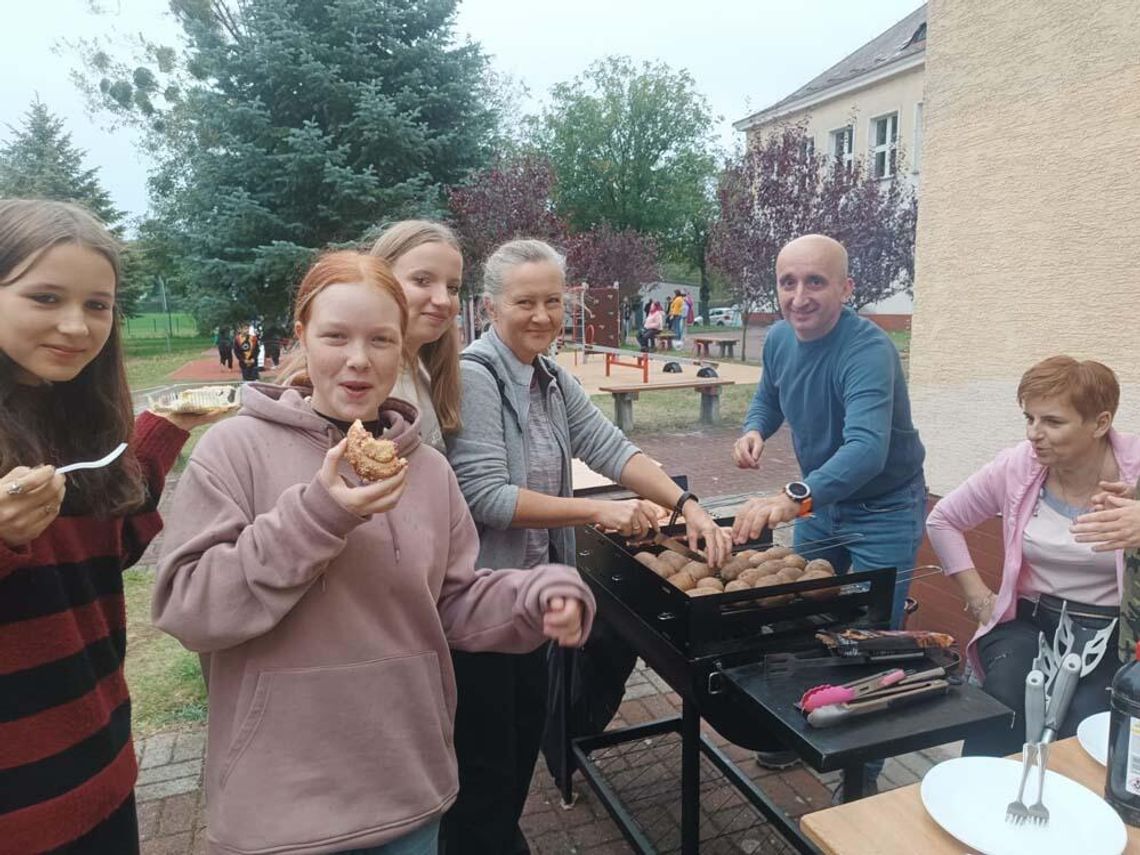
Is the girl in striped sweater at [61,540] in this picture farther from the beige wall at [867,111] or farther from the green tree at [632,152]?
the green tree at [632,152]

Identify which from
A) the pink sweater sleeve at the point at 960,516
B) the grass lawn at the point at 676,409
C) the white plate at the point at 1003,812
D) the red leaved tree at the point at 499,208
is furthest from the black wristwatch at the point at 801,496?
the red leaved tree at the point at 499,208

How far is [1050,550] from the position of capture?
2.62 m

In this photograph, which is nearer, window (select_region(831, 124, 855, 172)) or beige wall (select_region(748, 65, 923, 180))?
beige wall (select_region(748, 65, 923, 180))

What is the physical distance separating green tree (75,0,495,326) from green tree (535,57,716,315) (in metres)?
26.9

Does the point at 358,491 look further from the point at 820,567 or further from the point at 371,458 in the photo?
the point at 820,567

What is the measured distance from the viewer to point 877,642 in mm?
2020

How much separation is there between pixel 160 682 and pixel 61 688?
3.24 m

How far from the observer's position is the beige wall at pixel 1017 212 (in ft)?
11.6

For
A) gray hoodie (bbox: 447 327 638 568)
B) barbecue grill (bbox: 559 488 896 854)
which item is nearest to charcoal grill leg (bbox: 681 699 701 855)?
barbecue grill (bbox: 559 488 896 854)

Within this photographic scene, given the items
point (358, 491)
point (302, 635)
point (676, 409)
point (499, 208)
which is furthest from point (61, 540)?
point (676, 409)

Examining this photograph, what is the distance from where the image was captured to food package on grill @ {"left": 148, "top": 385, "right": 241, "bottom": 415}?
1.98 metres

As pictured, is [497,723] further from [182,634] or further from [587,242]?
[587,242]

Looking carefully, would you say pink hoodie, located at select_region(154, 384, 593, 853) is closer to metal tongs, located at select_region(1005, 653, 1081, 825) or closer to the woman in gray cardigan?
the woman in gray cardigan

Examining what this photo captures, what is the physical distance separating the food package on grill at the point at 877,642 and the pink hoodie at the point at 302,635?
2.60 feet
